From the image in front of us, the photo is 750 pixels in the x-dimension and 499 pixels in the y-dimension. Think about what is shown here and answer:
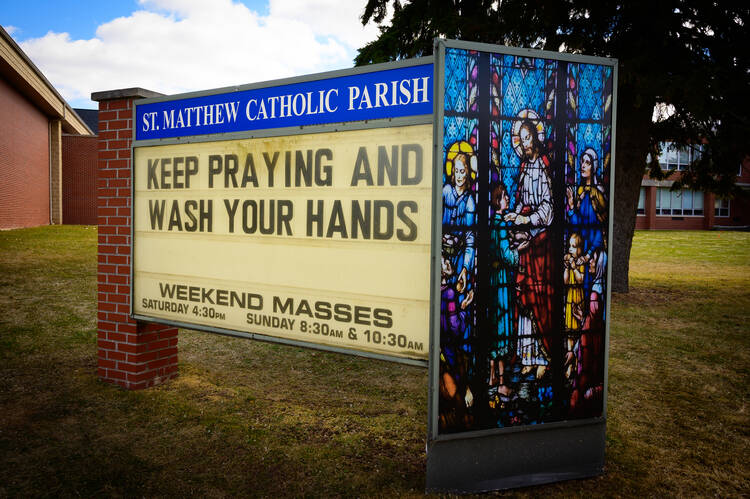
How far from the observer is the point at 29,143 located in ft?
88.1

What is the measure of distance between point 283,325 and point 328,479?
1.16m

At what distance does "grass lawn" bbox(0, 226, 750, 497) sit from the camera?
3.60 meters

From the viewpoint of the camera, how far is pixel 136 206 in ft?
16.4

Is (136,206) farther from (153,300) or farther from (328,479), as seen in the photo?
(328,479)

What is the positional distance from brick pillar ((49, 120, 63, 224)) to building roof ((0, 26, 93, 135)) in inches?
28.1

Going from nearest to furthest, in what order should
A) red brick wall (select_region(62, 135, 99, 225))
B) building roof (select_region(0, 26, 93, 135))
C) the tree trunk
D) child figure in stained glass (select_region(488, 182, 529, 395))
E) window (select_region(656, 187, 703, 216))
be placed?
child figure in stained glass (select_region(488, 182, 529, 395))
the tree trunk
building roof (select_region(0, 26, 93, 135))
red brick wall (select_region(62, 135, 99, 225))
window (select_region(656, 187, 703, 216))

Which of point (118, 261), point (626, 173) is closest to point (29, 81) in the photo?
point (118, 261)

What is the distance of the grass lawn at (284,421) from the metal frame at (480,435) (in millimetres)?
137

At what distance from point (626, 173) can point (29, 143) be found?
26.9 meters

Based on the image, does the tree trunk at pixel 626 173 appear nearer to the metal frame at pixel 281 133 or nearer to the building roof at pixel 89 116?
the metal frame at pixel 281 133

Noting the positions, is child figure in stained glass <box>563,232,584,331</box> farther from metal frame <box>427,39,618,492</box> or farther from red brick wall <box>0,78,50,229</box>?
red brick wall <box>0,78,50,229</box>

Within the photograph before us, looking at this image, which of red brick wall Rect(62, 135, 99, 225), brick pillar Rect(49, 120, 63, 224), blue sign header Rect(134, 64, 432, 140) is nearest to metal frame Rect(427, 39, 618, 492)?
blue sign header Rect(134, 64, 432, 140)

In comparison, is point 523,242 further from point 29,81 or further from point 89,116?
point 89,116

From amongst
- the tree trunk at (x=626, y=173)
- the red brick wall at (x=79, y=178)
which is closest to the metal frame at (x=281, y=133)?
the tree trunk at (x=626, y=173)
